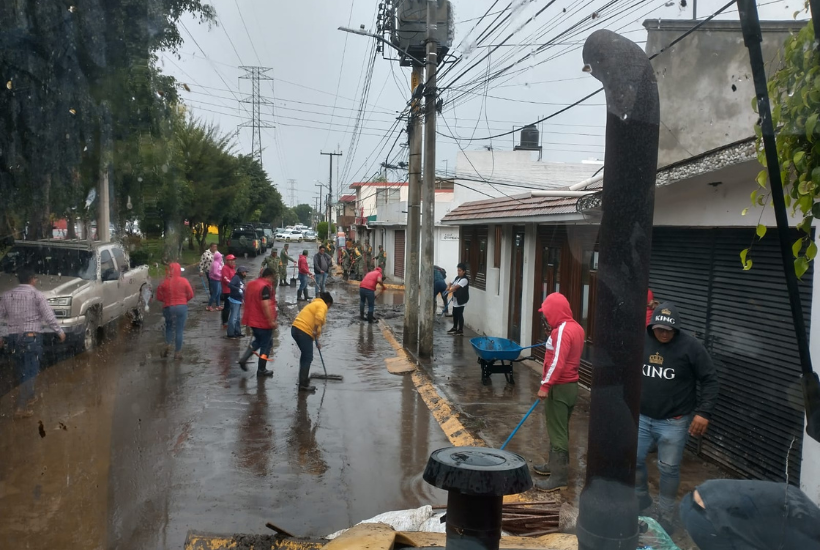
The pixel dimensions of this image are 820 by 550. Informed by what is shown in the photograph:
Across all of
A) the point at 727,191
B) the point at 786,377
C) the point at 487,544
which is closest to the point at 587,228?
the point at 727,191

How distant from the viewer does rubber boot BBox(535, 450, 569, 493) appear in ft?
19.6

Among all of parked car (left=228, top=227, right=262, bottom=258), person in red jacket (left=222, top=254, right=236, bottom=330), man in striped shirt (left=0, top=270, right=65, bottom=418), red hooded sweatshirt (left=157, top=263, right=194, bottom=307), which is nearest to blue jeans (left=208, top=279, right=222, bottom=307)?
person in red jacket (left=222, top=254, right=236, bottom=330)

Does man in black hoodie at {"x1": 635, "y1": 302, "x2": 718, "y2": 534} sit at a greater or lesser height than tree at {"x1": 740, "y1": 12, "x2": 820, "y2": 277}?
lesser

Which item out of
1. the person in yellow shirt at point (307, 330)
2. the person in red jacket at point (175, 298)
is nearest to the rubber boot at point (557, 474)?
the person in yellow shirt at point (307, 330)

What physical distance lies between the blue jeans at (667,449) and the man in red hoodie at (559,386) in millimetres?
1036

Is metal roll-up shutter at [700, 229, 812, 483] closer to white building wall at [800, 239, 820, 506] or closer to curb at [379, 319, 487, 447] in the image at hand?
white building wall at [800, 239, 820, 506]

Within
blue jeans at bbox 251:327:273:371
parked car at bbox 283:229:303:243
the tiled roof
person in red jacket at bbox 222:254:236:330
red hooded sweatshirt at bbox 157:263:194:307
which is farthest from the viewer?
parked car at bbox 283:229:303:243

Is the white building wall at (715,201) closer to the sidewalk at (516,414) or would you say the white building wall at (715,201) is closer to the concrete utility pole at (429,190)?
the sidewalk at (516,414)

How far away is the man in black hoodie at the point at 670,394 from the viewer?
493 centimetres

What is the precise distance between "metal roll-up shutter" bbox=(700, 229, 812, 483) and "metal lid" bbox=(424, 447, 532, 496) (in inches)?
147

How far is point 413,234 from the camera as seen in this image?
1286 cm

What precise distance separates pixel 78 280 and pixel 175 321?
166 centimetres

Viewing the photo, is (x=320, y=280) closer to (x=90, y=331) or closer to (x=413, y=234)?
(x=413, y=234)

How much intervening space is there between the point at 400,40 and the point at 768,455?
11.5m
